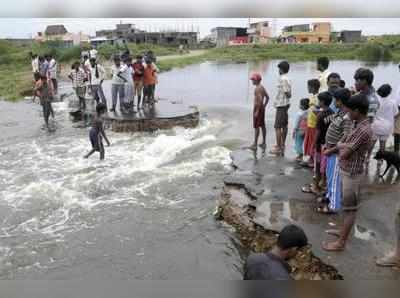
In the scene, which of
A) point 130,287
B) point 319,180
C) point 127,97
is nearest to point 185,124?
point 127,97

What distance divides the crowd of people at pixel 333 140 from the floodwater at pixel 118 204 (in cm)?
143

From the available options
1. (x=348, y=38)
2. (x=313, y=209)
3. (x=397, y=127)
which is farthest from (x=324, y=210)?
(x=348, y=38)

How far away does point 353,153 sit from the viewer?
4199 millimetres

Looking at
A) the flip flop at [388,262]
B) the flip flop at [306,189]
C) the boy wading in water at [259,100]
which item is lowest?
the flip flop at [388,262]

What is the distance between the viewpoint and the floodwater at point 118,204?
17.7ft

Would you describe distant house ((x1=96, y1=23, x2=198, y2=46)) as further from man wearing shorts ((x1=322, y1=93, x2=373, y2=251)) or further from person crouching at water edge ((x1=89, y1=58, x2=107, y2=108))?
man wearing shorts ((x1=322, y1=93, x2=373, y2=251))

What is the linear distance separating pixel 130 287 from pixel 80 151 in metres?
9.58

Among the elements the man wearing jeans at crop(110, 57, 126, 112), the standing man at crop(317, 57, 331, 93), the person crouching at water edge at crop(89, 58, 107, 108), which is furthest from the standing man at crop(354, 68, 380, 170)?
the person crouching at water edge at crop(89, 58, 107, 108)

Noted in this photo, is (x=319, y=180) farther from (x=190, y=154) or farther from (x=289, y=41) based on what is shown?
(x=289, y=41)

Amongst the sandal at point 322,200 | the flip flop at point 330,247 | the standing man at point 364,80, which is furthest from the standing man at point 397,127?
the flip flop at point 330,247

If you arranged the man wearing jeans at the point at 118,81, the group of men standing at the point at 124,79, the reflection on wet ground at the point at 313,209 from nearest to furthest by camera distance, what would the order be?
1. the reflection on wet ground at the point at 313,209
2. the man wearing jeans at the point at 118,81
3. the group of men standing at the point at 124,79

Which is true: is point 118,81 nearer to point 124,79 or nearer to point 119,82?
point 119,82

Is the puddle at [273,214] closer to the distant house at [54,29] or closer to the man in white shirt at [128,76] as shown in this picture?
the distant house at [54,29]

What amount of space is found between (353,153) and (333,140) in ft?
3.05
